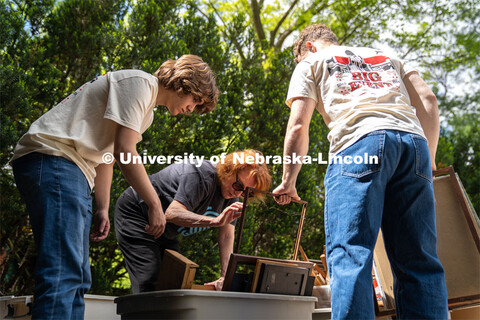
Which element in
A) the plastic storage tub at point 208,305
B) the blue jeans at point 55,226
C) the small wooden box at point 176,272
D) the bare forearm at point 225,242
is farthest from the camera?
the bare forearm at point 225,242

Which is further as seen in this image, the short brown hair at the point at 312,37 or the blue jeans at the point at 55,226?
the short brown hair at the point at 312,37

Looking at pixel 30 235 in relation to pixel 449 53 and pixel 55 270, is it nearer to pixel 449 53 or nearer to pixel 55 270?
pixel 55 270

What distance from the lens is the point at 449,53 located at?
1077cm

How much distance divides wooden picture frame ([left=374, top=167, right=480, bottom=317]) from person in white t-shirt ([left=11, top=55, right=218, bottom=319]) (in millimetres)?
1490

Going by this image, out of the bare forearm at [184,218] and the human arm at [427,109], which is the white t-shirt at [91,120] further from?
the human arm at [427,109]

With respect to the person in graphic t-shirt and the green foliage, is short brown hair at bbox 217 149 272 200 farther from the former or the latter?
the green foliage

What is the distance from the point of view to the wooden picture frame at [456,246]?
90.7 inches

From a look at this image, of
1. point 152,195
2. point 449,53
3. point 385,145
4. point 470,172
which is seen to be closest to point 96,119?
point 152,195

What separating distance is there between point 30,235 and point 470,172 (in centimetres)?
778

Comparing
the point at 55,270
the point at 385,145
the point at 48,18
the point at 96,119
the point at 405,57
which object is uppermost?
the point at 405,57

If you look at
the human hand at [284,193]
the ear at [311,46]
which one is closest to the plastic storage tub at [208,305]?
the human hand at [284,193]

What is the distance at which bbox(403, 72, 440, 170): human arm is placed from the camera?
199cm

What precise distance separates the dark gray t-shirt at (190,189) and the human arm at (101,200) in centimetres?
49

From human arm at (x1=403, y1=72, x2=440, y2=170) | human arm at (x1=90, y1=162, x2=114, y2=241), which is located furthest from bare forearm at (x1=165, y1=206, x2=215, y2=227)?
human arm at (x1=403, y1=72, x2=440, y2=170)
